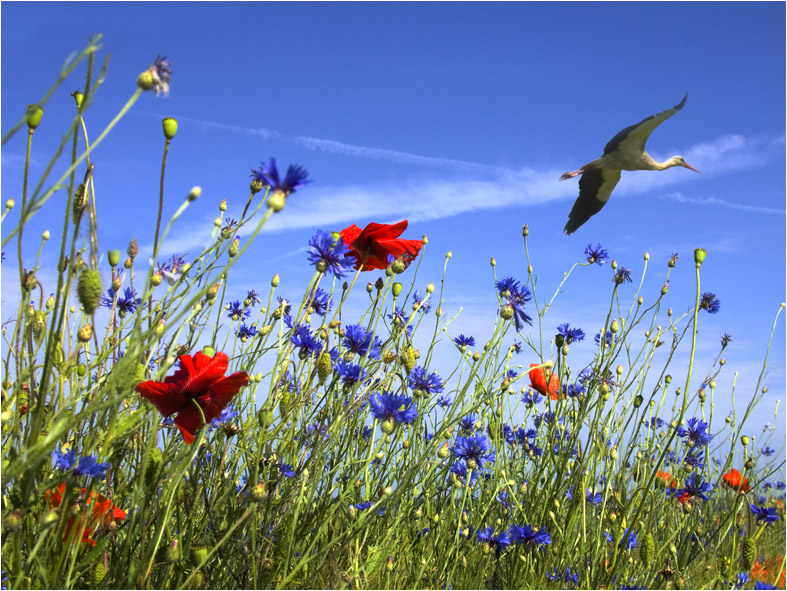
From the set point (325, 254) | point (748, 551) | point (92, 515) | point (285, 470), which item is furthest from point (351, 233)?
point (748, 551)

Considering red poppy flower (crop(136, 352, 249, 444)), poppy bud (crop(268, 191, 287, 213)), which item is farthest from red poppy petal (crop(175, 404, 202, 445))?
poppy bud (crop(268, 191, 287, 213))

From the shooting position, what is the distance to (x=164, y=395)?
134cm

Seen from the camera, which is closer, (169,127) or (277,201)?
(277,201)

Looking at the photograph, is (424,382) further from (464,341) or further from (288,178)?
(288,178)

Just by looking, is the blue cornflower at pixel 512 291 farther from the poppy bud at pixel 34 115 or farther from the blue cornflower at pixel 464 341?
the poppy bud at pixel 34 115

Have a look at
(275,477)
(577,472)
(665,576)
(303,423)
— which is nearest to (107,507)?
(275,477)

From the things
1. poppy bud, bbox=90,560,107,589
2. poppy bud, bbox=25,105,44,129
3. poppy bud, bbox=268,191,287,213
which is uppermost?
poppy bud, bbox=25,105,44,129

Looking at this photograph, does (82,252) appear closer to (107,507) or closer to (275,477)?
(107,507)

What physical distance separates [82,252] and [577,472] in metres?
1.72

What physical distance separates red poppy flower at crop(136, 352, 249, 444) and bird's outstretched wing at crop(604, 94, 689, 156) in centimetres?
183

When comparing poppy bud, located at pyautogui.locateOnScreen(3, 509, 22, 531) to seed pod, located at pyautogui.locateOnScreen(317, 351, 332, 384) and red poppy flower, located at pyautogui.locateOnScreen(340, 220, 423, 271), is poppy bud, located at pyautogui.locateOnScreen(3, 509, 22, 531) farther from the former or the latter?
red poppy flower, located at pyautogui.locateOnScreen(340, 220, 423, 271)

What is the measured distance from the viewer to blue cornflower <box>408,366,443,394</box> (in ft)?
6.28

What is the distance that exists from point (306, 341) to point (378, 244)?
0.43 m

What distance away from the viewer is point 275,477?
168cm
